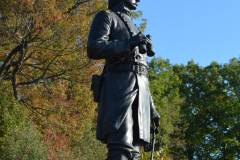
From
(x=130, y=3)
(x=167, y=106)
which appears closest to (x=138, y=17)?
(x=167, y=106)

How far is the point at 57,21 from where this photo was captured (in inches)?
608

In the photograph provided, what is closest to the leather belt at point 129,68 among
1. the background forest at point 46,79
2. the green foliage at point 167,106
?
the background forest at point 46,79

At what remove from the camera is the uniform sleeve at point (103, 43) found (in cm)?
368

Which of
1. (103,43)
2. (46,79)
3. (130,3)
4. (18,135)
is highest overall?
(46,79)

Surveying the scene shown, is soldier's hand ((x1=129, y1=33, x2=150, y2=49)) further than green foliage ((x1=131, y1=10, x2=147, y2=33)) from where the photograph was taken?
No

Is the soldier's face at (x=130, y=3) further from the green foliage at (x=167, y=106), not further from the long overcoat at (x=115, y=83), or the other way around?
the green foliage at (x=167, y=106)

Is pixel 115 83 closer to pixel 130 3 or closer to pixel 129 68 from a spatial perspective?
pixel 129 68

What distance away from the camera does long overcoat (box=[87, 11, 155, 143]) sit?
3595 millimetres

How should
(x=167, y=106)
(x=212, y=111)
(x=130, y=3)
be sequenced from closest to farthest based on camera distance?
(x=130, y=3), (x=167, y=106), (x=212, y=111)

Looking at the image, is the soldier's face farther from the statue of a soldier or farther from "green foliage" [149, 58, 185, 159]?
"green foliage" [149, 58, 185, 159]

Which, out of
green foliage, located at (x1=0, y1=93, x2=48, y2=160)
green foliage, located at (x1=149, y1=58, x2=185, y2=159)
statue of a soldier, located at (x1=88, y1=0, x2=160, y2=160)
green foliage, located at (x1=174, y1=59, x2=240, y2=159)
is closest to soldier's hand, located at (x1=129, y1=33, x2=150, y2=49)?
statue of a soldier, located at (x1=88, y1=0, x2=160, y2=160)

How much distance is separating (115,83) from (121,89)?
0.10 m

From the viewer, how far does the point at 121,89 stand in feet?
12.2

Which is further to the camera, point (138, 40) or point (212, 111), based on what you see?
point (212, 111)
